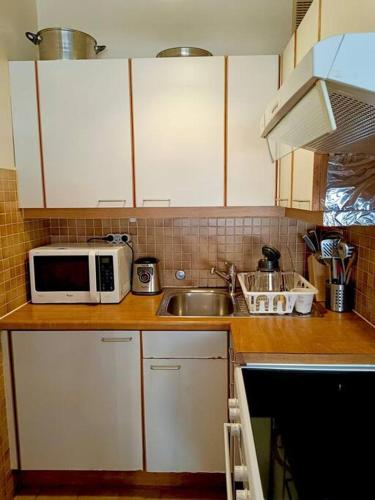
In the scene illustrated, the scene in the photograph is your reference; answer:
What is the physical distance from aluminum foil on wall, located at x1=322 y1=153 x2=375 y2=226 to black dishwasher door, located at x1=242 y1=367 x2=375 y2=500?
57cm

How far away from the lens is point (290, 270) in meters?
2.24

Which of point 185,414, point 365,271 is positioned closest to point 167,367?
point 185,414

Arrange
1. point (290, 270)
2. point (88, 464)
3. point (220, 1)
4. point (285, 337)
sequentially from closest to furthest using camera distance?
point (285, 337), point (88, 464), point (220, 1), point (290, 270)

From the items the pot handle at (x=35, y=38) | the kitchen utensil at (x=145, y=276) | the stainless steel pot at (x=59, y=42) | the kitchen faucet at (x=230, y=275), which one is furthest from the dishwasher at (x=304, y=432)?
the pot handle at (x=35, y=38)

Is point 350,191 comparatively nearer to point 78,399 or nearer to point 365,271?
point 365,271

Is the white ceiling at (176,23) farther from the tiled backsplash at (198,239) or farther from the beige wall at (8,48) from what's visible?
the tiled backsplash at (198,239)

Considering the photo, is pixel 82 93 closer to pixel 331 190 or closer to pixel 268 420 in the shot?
pixel 331 190

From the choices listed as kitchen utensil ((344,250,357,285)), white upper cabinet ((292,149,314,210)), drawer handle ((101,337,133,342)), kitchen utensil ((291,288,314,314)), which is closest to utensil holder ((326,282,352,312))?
kitchen utensil ((344,250,357,285))

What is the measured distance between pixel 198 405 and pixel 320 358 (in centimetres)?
73

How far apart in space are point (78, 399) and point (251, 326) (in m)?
0.96

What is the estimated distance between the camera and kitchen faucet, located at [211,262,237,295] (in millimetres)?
2137

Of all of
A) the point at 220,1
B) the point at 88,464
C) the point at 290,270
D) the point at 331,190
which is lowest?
the point at 88,464

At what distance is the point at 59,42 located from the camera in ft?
5.98

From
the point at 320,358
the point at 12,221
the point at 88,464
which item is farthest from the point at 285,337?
the point at 12,221
